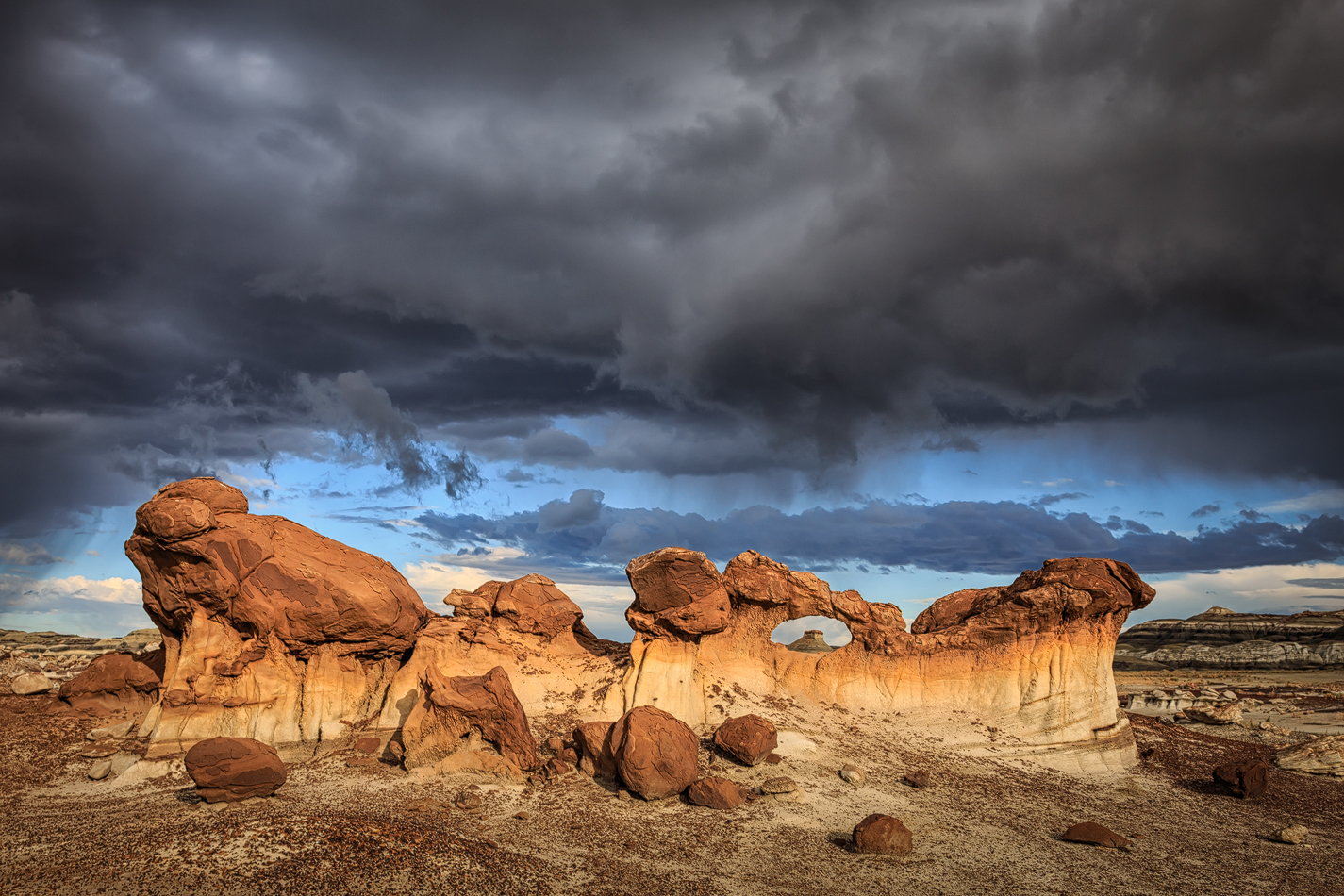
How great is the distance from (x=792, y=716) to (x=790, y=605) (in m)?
3.55

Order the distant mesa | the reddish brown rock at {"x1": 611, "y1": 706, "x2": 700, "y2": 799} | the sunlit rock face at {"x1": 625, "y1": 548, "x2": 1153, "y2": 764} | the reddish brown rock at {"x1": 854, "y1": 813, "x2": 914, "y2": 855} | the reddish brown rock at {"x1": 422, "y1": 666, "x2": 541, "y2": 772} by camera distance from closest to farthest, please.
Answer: the reddish brown rock at {"x1": 854, "y1": 813, "x2": 914, "y2": 855} < the reddish brown rock at {"x1": 611, "y1": 706, "x2": 700, "y2": 799} < the reddish brown rock at {"x1": 422, "y1": 666, "x2": 541, "y2": 772} < the sunlit rock face at {"x1": 625, "y1": 548, "x2": 1153, "y2": 764} < the distant mesa

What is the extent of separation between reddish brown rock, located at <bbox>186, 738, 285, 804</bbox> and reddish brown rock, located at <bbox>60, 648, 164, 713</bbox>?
11.1 metres

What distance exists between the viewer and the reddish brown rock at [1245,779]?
69.5 feet

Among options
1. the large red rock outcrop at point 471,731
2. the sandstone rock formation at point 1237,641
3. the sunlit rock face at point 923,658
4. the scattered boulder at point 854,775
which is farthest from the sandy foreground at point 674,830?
the sandstone rock formation at point 1237,641

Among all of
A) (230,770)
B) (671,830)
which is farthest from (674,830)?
(230,770)

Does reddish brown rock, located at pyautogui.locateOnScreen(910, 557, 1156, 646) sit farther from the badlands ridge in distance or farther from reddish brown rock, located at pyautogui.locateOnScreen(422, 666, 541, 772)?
reddish brown rock, located at pyautogui.locateOnScreen(422, 666, 541, 772)

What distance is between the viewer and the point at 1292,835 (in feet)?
57.4

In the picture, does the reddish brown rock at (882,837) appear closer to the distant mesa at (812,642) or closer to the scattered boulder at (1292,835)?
the scattered boulder at (1292,835)

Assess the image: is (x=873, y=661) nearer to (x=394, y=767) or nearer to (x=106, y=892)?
(x=394, y=767)

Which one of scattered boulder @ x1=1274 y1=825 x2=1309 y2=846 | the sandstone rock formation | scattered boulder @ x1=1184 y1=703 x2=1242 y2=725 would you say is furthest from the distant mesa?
the sandstone rock formation

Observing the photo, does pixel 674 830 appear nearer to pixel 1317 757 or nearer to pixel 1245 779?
pixel 1245 779

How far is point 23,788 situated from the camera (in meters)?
18.0

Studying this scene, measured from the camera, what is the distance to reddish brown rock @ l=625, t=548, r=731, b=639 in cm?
2281

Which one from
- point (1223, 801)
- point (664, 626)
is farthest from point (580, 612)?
point (1223, 801)
